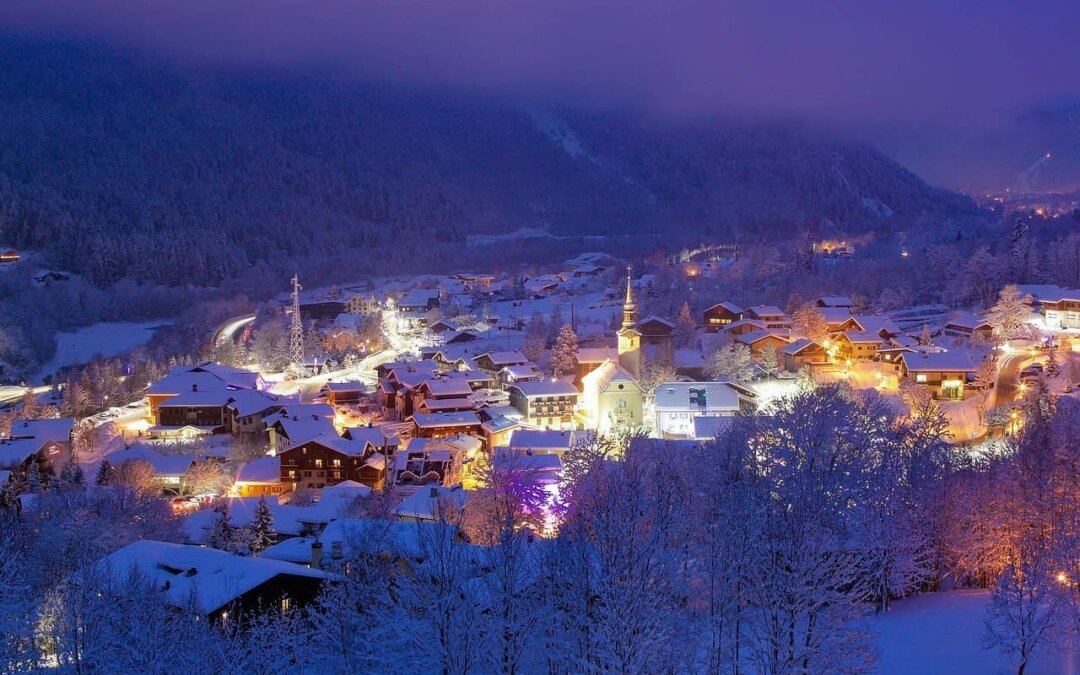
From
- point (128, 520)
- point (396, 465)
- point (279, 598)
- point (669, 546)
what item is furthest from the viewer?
point (396, 465)

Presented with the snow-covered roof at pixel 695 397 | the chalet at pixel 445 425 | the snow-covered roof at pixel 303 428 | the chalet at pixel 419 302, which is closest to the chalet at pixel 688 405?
the snow-covered roof at pixel 695 397

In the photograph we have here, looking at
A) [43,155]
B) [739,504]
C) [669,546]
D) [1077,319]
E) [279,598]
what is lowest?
[279,598]

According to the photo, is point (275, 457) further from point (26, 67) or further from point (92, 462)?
point (26, 67)

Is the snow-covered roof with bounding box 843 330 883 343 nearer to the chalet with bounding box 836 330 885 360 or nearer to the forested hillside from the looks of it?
the chalet with bounding box 836 330 885 360

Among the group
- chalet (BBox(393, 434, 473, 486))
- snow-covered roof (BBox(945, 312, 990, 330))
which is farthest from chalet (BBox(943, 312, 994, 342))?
chalet (BBox(393, 434, 473, 486))

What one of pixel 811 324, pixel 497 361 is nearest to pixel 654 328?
pixel 811 324

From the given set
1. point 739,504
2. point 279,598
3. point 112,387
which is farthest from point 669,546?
point 112,387

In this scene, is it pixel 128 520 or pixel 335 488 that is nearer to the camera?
pixel 128 520

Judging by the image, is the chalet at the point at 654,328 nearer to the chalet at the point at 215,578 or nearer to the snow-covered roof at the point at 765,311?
the snow-covered roof at the point at 765,311
